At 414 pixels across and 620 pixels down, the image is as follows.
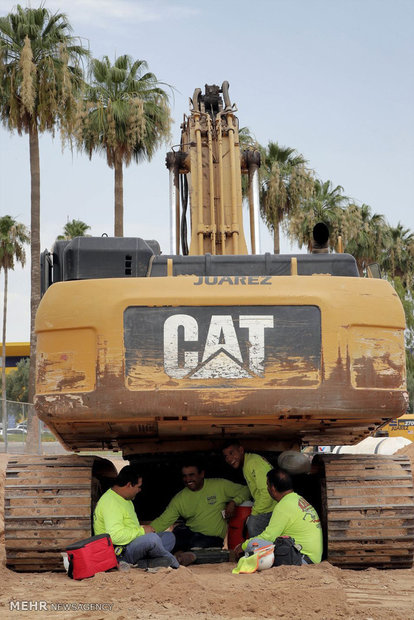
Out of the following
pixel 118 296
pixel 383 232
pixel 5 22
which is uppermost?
pixel 5 22

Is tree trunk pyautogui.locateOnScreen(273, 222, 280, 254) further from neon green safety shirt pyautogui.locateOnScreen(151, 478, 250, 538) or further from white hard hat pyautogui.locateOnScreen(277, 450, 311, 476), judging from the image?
white hard hat pyautogui.locateOnScreen(277, 450, 311, 476)

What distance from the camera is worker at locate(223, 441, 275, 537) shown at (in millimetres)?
7711

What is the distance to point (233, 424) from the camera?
6836 millimetres

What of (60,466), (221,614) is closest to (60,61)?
(60,466)

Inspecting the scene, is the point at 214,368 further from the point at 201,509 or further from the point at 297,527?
the point at 201,509

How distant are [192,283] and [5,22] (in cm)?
2238

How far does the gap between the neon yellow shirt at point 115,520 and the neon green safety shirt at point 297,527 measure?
93cm

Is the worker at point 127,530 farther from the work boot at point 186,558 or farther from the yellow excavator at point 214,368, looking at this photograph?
the work boot at point 186,558

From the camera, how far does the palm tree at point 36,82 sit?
26.4m

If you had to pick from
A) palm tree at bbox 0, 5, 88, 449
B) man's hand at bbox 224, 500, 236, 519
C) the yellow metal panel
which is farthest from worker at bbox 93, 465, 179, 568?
palm tree at bbox 0, 5, 88, 449

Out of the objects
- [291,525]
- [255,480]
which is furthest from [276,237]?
[291,525]

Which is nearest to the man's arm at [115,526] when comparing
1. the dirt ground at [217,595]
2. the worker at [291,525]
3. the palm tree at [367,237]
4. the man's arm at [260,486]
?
the dirt ground at [217,595]

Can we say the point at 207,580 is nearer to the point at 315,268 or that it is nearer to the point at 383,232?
the point at 315,268

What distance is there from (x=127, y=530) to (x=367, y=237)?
124 ft
